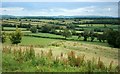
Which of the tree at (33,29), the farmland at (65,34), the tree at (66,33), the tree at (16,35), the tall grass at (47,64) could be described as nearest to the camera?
the tall grass at (47,64)

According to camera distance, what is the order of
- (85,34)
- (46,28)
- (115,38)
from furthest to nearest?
1. (85,34)
2. (46,28)
3. (115,38)

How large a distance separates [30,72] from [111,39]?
30.7ft

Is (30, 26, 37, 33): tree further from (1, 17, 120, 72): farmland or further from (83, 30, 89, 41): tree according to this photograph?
(83, 30, 89, 41): tree

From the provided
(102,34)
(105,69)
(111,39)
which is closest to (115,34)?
(111,39)

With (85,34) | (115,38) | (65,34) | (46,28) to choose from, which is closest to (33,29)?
(46,28)

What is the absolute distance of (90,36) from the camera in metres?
16.6

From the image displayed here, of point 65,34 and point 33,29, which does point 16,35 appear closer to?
point 33,29

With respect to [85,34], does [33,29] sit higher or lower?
higher

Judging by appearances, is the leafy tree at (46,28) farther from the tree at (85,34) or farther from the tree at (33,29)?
the tree at (85,34)

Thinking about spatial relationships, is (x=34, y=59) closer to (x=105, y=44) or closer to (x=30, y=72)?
(x=30, y=72)

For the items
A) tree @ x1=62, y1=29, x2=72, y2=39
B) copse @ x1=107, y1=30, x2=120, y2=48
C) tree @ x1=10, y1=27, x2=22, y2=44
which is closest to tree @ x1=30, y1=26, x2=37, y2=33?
tree @ x1=10, y1=27, x2=22, y2=44

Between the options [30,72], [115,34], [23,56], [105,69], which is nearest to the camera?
[30,72]

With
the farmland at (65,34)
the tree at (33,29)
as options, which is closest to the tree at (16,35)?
the farmland at (65,34)

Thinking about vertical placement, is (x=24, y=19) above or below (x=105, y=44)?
above
